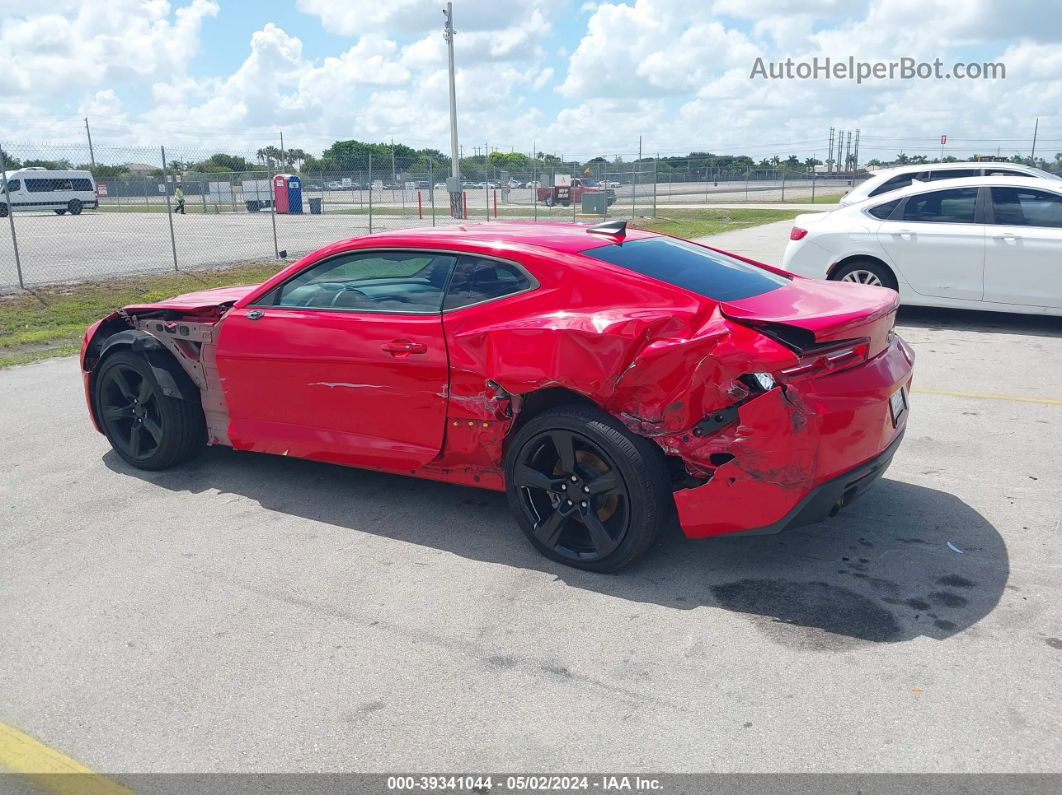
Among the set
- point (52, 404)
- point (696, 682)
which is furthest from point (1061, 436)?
point (52, 404)

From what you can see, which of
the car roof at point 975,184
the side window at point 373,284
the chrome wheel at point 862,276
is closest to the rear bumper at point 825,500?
the side window at point 373,284

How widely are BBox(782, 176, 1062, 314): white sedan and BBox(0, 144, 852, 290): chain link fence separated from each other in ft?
36.5

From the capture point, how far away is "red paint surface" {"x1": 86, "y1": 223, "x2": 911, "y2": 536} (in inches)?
147

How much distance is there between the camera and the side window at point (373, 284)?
4.56m

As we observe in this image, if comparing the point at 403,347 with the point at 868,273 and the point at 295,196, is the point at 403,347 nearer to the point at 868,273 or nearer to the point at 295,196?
the point at 868,273

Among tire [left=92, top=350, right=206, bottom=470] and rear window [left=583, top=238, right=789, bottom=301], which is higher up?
rear window [left=583, top=238, right=789, bottom=301]

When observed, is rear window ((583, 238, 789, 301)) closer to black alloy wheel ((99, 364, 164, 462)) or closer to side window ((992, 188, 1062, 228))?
black alloy wheel ((99, 364, 164, 462))

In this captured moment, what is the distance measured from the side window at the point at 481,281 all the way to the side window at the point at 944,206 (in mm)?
6930

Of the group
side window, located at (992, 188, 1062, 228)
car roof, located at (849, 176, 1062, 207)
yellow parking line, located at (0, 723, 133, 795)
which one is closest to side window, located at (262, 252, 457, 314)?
yellow parking line, located at (0, 723, 133, 795)

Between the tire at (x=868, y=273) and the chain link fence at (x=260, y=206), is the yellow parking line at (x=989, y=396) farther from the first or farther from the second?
the chain link fence at (x=260, y=206)

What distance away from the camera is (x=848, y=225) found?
10.0 meters

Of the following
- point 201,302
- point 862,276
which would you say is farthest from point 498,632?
point 862,276

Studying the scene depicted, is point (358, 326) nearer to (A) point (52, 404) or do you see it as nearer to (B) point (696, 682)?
(B) point (696, 682)

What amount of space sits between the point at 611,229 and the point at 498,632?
2201 mm
